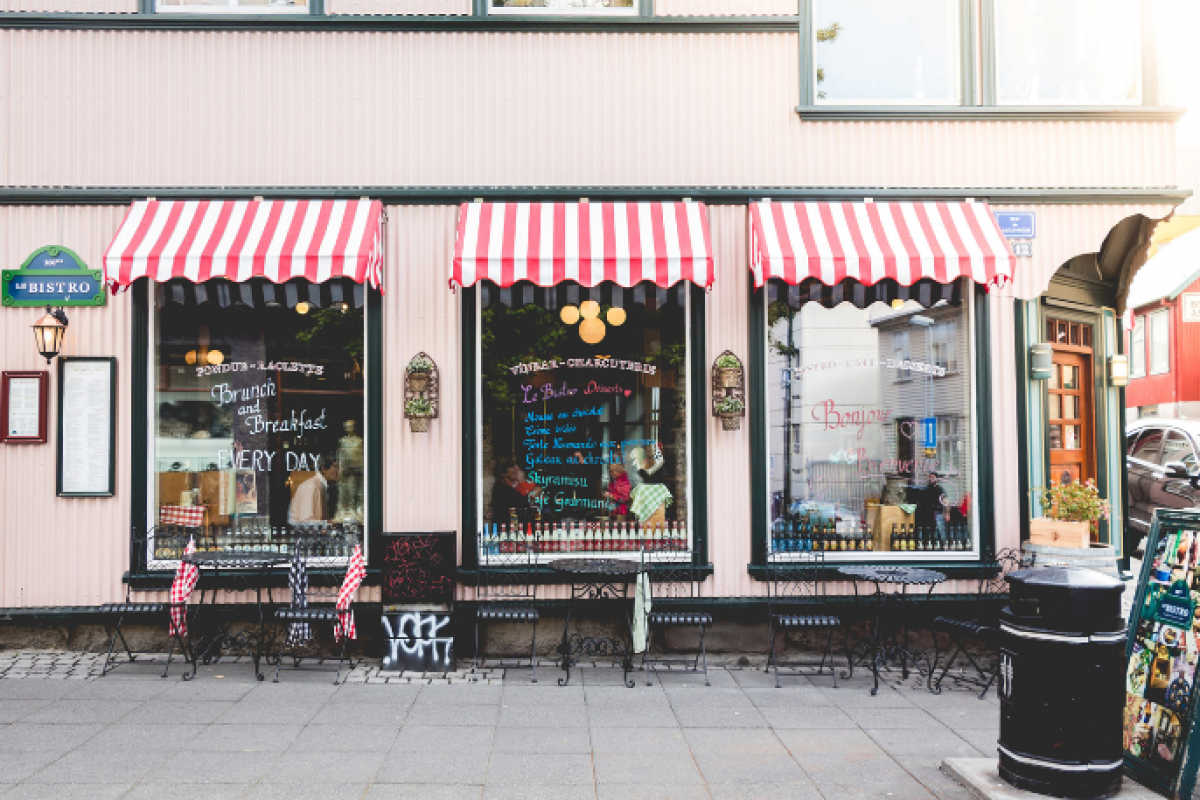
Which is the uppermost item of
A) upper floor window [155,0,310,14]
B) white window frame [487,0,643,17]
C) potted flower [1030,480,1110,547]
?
upper floor window [155,0,310,14]

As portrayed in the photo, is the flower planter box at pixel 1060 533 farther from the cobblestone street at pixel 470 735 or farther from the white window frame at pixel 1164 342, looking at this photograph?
the white window frame at pixel 1164 342

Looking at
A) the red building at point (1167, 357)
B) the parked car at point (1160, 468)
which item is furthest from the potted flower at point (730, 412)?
the red building at point (1167, 357)

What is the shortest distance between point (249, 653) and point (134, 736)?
1.94 meters

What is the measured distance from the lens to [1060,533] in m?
7.34

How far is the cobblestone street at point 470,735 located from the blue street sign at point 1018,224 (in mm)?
4007

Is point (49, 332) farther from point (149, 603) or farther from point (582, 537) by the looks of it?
point (582, 537)

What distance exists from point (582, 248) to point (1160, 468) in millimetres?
10169

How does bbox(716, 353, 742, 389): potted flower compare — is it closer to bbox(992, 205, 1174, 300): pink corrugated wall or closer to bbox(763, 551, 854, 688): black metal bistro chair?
bbox(763, 551, 854, 688): black metal bistro chair

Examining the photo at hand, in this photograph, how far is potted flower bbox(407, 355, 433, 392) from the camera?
24.8ft

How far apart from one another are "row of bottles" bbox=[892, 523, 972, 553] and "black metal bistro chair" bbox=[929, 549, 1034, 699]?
12.5 inches

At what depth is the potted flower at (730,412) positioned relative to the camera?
7633mm

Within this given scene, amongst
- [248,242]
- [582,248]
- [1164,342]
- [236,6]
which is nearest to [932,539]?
[582,248]

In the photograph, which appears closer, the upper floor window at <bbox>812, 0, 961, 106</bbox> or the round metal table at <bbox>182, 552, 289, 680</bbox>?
the round metal table at <bbox>182, 552, 289, 680</bbox>

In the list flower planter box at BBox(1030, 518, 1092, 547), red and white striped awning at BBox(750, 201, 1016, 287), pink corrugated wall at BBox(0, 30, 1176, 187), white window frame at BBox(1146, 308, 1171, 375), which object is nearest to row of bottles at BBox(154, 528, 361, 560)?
pink corrugated wall at BBox(0, 30, 1176, 187)
